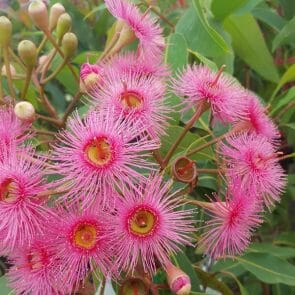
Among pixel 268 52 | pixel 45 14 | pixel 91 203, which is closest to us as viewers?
pixel 91 203

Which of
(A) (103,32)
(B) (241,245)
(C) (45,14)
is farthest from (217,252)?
(A) (103,32)

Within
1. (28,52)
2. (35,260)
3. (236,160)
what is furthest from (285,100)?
(35,260)

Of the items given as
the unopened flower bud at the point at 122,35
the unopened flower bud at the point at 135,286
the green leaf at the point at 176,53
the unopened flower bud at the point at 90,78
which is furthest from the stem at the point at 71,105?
the unopened flower bud at the point at 135,286

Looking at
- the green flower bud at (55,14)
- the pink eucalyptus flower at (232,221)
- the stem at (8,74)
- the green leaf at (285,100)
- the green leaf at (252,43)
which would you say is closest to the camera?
the pink eucalyptus flower at (232,221)

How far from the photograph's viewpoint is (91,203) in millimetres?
1074

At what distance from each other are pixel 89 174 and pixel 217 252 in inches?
12.4

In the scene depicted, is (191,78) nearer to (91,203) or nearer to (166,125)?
(166,125)

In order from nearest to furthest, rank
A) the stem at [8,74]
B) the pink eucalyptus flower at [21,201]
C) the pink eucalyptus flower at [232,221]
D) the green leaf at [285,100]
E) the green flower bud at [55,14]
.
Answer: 1. the pink eucalyptus flower at [21,201]
2. the pink eucalyptus flower at [232,221]
3. the stem at [8,74]
4. the green flower bud at [55,14]
5. the green leaf at [285,100]

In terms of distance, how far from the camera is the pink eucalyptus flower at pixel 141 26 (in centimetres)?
136

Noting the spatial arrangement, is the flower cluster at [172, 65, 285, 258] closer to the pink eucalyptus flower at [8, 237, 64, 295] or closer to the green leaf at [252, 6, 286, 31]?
the pink eucalyptus flower at [8, 237, 64, 295]

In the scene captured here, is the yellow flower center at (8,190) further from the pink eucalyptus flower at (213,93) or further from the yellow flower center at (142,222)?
the pink eucalyptus flower at (213,93)

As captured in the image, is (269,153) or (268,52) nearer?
(269,153)

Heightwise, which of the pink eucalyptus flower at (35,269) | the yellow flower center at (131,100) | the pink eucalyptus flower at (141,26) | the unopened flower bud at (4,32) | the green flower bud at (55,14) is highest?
the pink eucalyptus flower at (141,26)

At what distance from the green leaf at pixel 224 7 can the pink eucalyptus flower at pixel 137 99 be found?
1.24 ft
